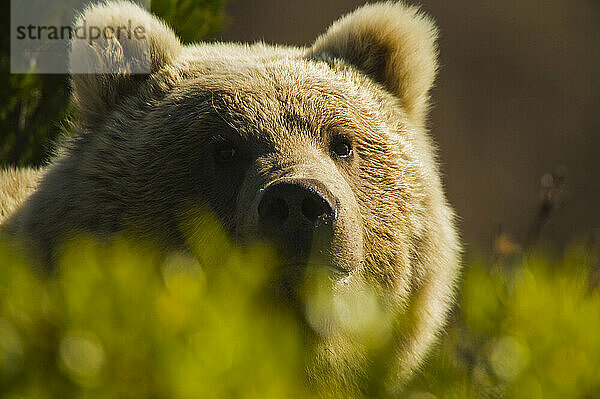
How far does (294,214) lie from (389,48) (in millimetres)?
1516

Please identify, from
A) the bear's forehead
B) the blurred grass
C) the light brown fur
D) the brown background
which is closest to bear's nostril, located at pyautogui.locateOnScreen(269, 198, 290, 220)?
the bear's forehead

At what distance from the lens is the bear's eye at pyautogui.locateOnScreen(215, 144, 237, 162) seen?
300 centimetres

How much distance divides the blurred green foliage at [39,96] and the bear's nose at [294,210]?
2.06 metres

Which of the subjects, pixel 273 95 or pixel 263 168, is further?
pixel 273 95

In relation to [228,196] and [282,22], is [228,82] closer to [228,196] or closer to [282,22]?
[228,196]

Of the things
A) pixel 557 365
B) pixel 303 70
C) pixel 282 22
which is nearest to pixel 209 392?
pixel 557 365

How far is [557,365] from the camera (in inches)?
49.9

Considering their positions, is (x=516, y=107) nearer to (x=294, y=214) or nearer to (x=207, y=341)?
(x=294, y=214)

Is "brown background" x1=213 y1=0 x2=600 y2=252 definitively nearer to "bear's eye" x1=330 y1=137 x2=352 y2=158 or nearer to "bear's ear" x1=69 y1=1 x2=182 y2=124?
"bear's ear" x1=69 y1=1 x2=182 y2=124

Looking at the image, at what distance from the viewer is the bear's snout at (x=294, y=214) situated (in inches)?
98.3

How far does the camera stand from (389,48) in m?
3.75

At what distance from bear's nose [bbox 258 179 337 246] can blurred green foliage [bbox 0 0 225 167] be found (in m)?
2.06

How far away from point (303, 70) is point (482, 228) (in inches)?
237

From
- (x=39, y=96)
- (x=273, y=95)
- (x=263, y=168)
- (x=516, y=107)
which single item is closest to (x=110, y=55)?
(x=273, y=95)
